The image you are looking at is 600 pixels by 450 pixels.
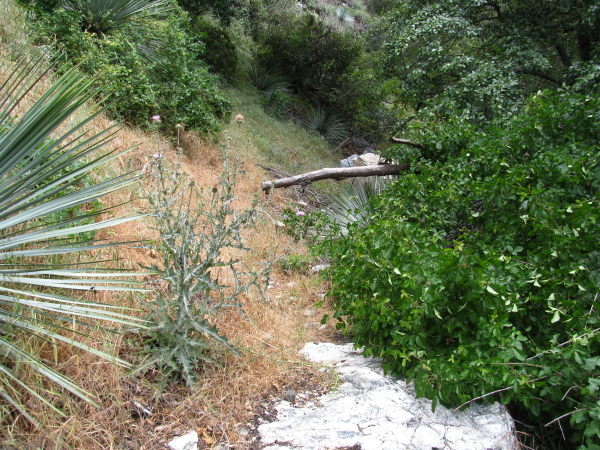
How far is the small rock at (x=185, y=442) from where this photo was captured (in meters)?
1.85

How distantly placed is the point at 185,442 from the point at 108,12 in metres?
5.91

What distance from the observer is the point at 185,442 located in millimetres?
1875

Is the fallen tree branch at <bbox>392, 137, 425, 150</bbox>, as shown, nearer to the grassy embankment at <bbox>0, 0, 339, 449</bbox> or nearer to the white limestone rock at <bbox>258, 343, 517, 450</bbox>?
the grassy embankment at <bbox>0, 0, 339, 449</bbox>

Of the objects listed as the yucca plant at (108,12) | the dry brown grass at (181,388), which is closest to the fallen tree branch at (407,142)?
the dry brown grass at (181,388)

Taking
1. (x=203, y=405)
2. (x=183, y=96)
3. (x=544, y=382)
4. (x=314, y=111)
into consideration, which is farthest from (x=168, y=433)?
(x=314, y=111)

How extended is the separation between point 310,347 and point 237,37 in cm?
1216

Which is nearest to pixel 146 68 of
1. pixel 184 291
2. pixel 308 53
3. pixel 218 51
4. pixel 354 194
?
pixel 354 194

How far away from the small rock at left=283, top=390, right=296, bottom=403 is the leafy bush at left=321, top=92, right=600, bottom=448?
47 centimetres

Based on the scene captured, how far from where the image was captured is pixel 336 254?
125 inches

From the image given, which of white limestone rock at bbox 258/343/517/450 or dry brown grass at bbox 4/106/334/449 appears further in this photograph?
white limestone rock at bbox 258/343/517/450

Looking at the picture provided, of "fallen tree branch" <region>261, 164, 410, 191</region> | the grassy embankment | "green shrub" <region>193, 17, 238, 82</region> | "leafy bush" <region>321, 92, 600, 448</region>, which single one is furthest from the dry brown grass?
"green shrub" <region>193, 17, 238, 82</region>

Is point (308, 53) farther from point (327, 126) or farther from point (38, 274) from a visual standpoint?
point (38, 274)

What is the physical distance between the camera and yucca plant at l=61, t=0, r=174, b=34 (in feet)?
18.8

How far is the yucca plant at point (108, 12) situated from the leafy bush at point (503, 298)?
4986 mm
